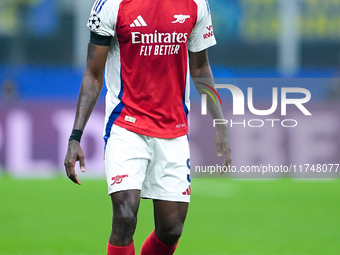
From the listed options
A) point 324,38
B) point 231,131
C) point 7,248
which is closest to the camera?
point 7,248

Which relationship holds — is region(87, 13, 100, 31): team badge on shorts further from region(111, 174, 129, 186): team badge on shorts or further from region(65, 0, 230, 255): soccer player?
region(111, 174, 129, 186): team badge on shorts


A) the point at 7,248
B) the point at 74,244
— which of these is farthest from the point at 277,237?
the point at 7,248

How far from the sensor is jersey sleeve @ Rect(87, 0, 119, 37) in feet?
19.3

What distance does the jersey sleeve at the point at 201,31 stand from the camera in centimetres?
627

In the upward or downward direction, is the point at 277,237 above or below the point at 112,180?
below

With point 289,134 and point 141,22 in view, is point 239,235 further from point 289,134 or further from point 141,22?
point 289,134

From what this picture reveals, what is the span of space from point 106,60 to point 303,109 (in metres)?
10.8

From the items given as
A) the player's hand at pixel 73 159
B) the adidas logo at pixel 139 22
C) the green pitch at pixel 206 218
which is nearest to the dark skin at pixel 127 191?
the player's hand at pixel 73 159

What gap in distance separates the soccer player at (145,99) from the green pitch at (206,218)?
251 cm

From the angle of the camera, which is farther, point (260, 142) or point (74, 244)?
point (260, 142)

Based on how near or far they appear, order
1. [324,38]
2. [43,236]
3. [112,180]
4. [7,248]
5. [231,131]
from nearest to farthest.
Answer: [112,180], [7,248], [43,236], [231,131], [324,38]

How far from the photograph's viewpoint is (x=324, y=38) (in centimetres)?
2597

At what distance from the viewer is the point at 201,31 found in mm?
6340

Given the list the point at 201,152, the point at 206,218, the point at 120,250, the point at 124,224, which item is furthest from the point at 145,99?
the point at 201,152
